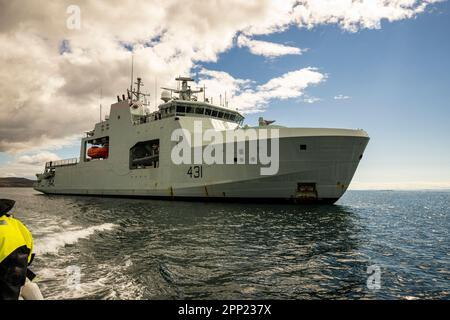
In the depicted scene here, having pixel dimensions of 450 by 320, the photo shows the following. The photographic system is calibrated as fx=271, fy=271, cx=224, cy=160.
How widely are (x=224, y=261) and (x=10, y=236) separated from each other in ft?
16.4

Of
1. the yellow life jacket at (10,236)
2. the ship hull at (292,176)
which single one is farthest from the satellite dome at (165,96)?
the yellow life jacket at (10,236)

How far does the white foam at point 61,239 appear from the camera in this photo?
832 cm

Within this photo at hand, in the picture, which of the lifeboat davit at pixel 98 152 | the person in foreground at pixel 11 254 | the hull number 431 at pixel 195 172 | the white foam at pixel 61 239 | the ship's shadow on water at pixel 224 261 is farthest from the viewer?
the lifeboat davit at pixel 98 152

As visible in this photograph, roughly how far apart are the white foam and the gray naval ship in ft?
34.5

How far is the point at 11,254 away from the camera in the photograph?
104 inches

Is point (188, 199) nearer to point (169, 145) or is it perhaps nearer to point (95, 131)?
point (169, 145)

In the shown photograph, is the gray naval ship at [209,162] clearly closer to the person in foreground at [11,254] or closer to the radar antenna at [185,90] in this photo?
the radar antenna at [185,90]

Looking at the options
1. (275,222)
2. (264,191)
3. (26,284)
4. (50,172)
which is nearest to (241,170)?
(264,191)

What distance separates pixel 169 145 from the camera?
23.8 m

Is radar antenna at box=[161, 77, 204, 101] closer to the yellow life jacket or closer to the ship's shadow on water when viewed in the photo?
the ship's shadow on water

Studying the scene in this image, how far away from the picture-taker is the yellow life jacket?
8.51 ft

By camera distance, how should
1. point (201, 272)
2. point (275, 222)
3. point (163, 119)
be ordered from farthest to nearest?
point (163, 119) < point (275, 222) < point (201, 272)

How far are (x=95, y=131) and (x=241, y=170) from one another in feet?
78.3

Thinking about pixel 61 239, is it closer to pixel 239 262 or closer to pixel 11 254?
pixel 239 262
